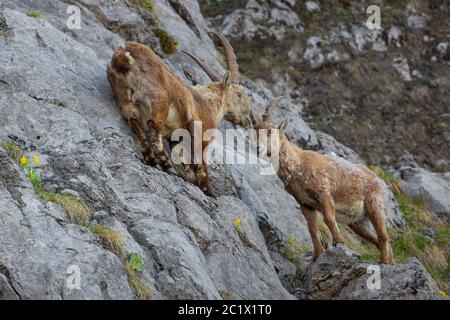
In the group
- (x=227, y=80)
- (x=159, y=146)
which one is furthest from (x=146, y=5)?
(x=159, y=146)

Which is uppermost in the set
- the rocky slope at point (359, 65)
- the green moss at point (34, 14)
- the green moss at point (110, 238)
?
the green moss at point (34, 14)

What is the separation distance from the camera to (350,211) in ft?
45.0

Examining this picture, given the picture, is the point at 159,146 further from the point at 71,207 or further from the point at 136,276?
the point at 136,276

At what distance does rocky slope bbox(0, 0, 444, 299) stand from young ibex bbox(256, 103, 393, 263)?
72 cm

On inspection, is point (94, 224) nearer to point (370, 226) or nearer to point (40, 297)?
point (40, 297)

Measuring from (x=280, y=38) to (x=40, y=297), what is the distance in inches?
873

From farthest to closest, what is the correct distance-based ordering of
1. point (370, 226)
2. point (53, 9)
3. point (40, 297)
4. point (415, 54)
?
point (415, 54)
point (53, 9)
point (370, 226)
point (40, 297)

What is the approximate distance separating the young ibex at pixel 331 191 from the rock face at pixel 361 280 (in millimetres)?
1357

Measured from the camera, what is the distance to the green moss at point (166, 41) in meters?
17.3

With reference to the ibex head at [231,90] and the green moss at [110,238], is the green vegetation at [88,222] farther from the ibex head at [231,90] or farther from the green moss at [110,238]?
the ibex head at [231,90]

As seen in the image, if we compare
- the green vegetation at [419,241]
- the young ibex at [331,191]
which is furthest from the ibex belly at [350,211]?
the green vegetation at [419,241]

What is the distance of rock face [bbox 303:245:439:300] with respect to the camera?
10.3 metres

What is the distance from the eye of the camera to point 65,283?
8.11 m
